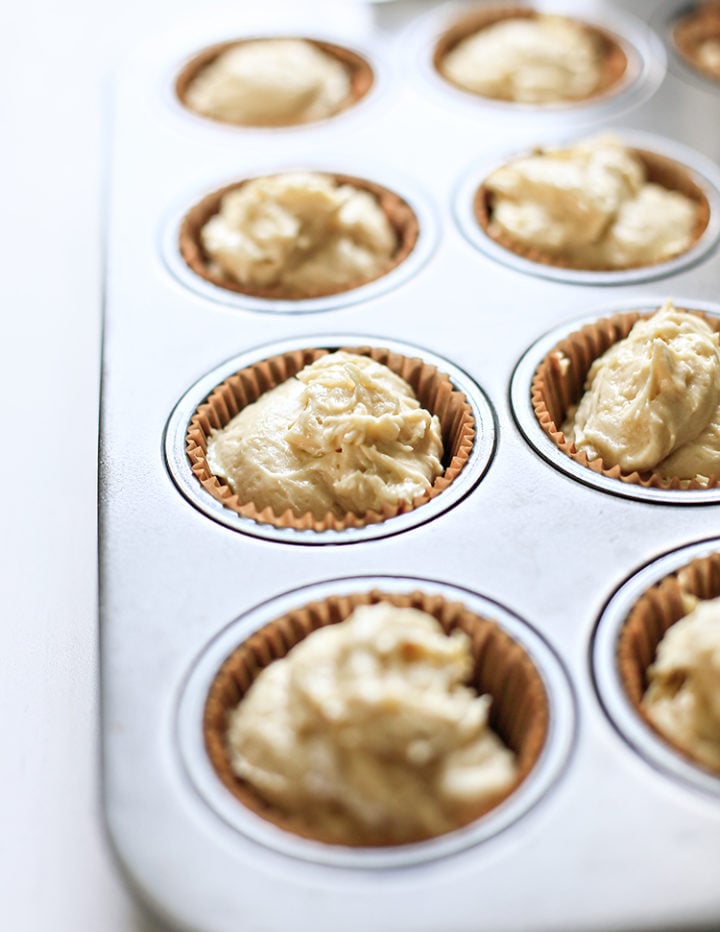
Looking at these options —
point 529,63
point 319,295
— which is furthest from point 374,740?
point 529,63

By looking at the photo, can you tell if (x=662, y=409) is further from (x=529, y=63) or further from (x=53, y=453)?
(x=529, y=63)

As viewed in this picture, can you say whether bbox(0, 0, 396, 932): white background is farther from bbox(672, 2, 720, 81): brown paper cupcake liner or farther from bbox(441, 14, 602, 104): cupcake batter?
A: bbox(672, 2, 720, 81): brown paper cupcake liner

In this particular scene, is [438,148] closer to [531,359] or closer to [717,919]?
[531,359]

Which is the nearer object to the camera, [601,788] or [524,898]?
[524,898]

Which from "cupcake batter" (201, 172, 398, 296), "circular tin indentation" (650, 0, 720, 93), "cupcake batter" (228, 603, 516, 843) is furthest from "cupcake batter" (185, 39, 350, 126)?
"cupcake batter" (228, 603, 516, 843)

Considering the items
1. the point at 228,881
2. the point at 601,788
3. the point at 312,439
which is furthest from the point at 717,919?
the point at 312,439

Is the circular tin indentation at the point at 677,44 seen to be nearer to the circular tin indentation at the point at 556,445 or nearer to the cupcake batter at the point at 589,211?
the cupcake batter at the point at 589,211
